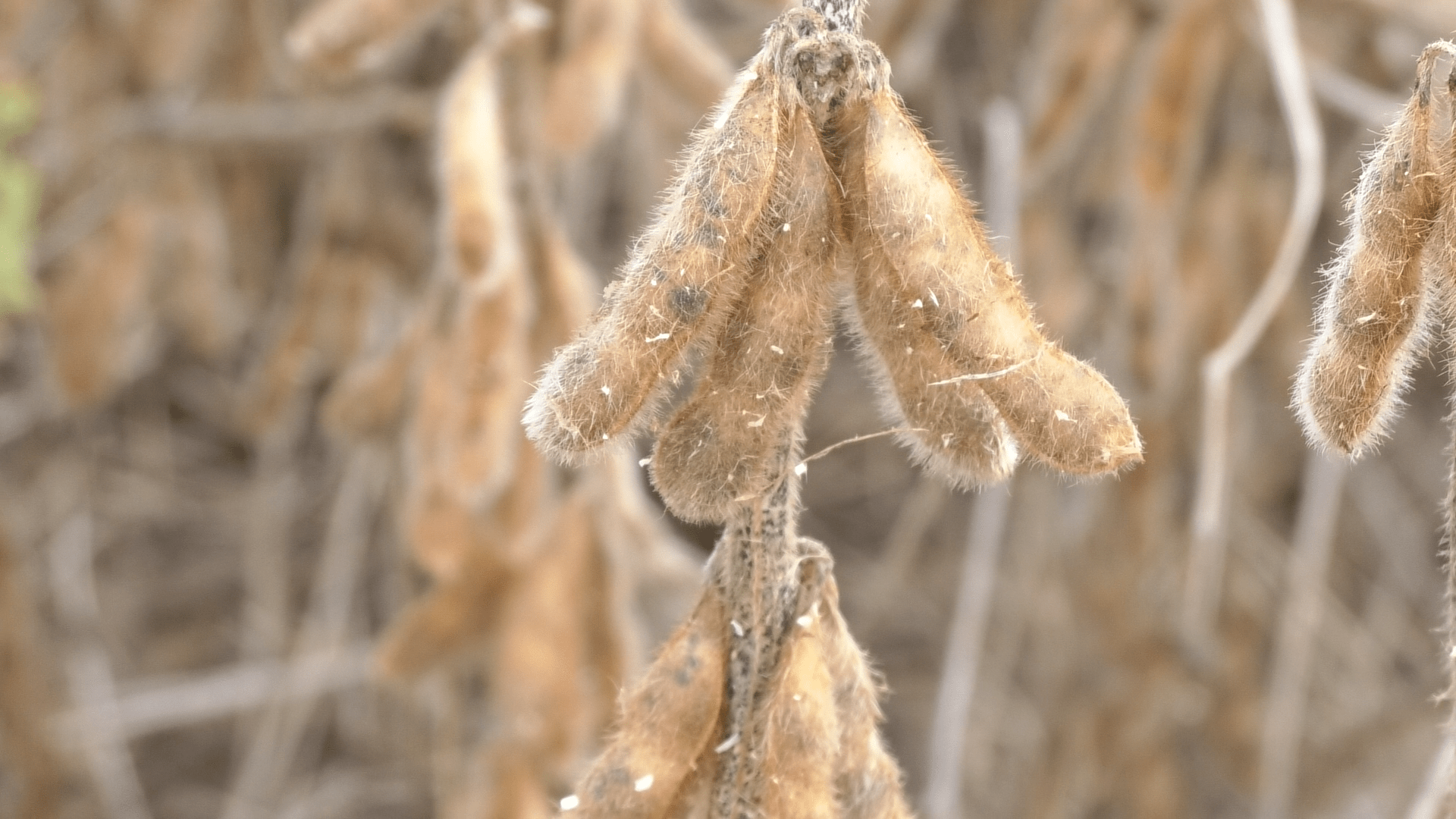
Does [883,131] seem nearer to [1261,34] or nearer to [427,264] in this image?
[1261,34]

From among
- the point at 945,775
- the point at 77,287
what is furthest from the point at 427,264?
the point at 945,775

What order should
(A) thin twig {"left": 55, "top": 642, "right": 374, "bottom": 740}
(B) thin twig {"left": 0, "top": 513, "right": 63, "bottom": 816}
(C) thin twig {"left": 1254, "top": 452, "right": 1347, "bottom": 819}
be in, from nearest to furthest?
(C) thin twig {"left": 1254, "top": 452, "right": 1347, "bottom": 819} → (B) thin twig {"left": 0, "top": 513, "right": 63, "bottom": 816} → (A) thin twig {"left": 55, "top": 642, "right": 374, "bottom": 740}

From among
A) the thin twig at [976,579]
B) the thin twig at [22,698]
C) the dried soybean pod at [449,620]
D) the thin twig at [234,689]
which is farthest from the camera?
the thin twig at [234,689]

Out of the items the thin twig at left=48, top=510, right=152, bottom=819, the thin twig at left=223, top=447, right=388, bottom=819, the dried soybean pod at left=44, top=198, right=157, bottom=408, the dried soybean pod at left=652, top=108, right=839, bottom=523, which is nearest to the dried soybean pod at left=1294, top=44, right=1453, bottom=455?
the dried soybean pod at left=652, top=108, right=839, bottom=523

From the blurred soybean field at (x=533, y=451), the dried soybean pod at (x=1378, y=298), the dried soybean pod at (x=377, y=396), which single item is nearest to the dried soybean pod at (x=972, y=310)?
the dried soybean pod at (x=1378, y=298)

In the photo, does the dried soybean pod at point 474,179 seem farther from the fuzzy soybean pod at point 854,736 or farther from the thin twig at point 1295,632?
the thin twig at point 1295,632

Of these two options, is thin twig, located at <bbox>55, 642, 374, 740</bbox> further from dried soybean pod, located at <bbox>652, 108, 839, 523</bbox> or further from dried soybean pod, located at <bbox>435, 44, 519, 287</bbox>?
dried soybean pod, located at <bbox>652, 108, 839, 523</bbox>
